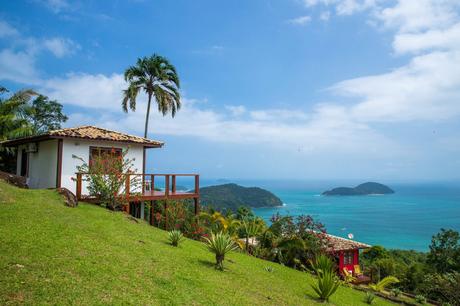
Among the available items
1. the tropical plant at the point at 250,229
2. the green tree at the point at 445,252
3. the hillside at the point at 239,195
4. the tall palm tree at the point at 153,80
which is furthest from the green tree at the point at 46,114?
the hillside at the point at 239,195

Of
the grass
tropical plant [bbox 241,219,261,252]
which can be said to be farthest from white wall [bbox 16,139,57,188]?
tropical plant [bbox 241,219,261,252]

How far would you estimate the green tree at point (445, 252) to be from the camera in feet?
108

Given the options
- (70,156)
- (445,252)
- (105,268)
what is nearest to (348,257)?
(445,252)

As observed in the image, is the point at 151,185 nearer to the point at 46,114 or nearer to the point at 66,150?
the point at 66,150

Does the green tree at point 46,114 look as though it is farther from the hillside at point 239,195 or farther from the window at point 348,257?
the hillside at point 239,195

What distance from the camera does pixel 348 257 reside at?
31.3 metres

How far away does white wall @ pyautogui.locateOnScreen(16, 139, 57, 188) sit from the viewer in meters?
16.4

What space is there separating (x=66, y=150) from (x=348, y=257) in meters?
25.5

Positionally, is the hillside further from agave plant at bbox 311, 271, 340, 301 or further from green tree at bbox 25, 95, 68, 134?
agave plant at bbox 311, 271, 340, 301

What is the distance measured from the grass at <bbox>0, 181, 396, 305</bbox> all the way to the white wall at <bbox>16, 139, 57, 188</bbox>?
144 inches

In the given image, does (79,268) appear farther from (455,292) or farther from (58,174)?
(455,292)

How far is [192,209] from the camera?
2170 cm

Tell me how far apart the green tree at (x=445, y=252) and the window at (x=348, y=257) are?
831 cm

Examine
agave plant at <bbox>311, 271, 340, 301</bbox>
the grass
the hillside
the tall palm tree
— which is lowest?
the hillside
